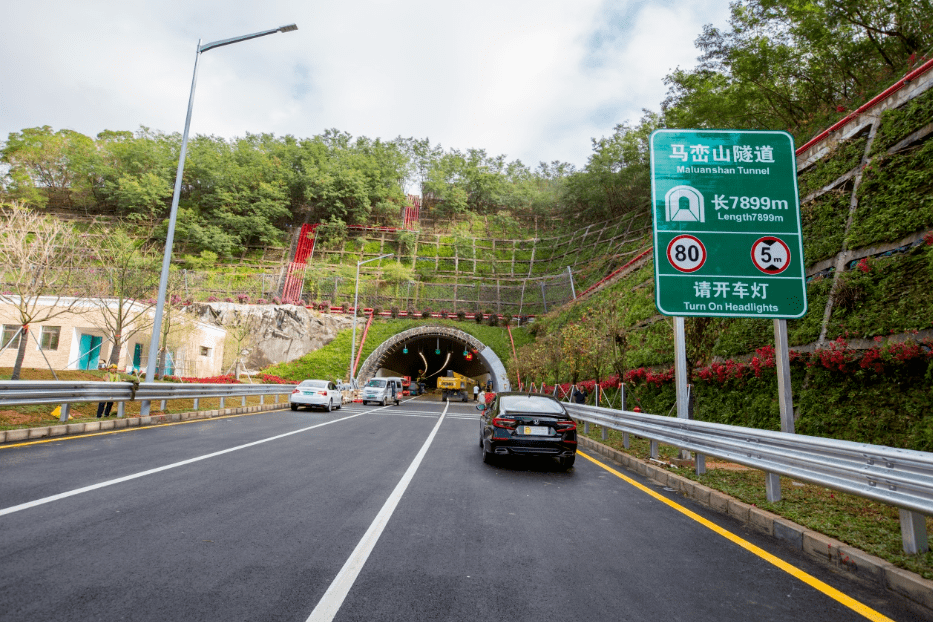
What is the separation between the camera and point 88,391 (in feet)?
35.4

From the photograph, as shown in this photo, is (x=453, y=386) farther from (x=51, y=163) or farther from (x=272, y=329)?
(x=51, y=163)

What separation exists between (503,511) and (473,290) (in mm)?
41159

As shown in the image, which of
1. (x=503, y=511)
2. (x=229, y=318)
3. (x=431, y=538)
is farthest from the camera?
(x=229, y=318)

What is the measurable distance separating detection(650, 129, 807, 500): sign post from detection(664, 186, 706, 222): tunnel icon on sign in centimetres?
2

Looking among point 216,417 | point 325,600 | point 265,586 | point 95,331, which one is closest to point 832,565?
point 325,600

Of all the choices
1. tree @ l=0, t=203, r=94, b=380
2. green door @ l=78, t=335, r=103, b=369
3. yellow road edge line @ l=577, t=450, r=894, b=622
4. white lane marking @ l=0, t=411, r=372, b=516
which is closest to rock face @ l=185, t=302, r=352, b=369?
green door @ l=78, t=335, r=103, b=369

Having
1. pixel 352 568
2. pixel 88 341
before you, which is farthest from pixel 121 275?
pixel 352 568

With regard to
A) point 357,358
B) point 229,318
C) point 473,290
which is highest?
point 473,290

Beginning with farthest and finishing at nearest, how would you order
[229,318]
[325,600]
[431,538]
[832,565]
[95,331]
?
[229,318] → [95,331] → [431,538] → [832,565] → [325,600]

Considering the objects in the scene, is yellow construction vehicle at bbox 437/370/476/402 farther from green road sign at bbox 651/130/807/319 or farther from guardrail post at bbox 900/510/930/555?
guardrail post at bbox 900/510/930/555

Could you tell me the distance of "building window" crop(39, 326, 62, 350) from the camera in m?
25.6

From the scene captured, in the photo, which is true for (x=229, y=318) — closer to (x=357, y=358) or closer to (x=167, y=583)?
(x=357, y=358)

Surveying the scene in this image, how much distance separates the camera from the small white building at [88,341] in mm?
23970

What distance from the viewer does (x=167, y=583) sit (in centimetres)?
313
